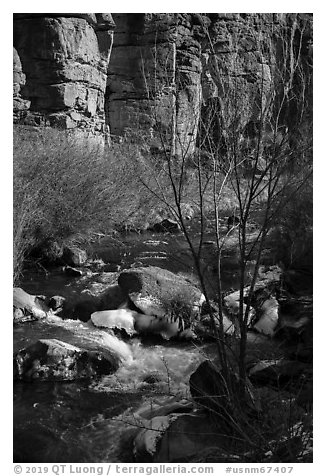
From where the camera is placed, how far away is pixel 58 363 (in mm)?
4090

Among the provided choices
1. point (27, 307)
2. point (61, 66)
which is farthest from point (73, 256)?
point (61, 66)

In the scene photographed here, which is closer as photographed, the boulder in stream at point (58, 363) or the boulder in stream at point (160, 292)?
the boulder in stream at point (58, 363)

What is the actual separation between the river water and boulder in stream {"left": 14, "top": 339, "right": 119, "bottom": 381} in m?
0.08

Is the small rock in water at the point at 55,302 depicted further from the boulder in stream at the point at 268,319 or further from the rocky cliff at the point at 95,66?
the rocky cliff at the point at 95,66

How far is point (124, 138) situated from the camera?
1272cm

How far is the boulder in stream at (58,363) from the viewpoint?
13.2ft

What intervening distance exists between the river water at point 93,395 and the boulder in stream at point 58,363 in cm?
8

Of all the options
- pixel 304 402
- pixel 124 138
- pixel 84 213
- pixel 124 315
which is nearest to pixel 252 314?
pixel 124 315

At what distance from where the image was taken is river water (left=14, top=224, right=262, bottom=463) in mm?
3129

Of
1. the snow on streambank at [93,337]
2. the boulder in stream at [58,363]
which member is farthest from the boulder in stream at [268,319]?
the boulder in stream at [58,363]

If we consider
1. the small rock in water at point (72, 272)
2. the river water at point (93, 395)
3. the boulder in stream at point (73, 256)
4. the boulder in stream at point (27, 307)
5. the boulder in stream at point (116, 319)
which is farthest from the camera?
the boulder in stream at point (73, 256)

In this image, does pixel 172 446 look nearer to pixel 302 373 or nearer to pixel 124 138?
pixel 302 373

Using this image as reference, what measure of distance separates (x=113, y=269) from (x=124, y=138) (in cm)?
667

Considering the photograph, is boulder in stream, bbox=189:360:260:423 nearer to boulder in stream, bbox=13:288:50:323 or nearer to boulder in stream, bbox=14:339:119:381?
boulder in stream, bbox=14:339:119:381
